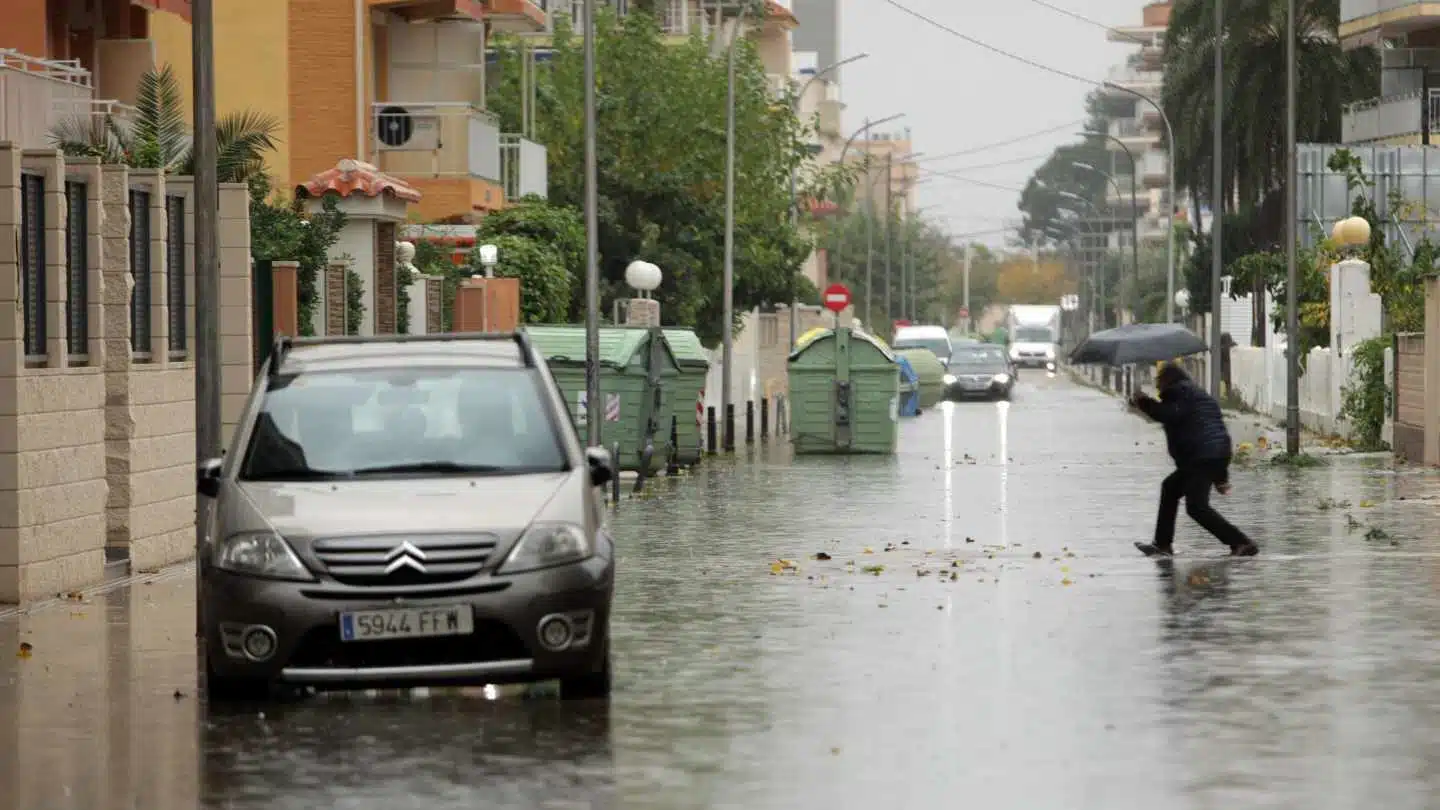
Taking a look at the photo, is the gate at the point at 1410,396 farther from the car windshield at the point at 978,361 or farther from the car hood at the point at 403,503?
the car windshield at the point at 978,361

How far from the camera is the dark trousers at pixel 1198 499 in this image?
2172 cm

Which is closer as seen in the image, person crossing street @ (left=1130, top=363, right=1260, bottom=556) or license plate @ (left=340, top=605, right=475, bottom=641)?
license plate @ (left=340, top=605, right=475, bottom=641)

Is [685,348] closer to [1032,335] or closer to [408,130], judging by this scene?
[408,130]

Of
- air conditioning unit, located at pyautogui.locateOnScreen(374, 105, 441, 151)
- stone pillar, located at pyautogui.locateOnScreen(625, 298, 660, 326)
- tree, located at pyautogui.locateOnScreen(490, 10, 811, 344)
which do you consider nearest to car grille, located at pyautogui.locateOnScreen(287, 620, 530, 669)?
air conditioning unit, located at pyautogui.locateOnScreen(374, 105, 441, 151)

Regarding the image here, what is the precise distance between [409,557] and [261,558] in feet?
2.16

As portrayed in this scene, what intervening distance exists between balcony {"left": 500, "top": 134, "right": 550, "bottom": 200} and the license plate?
37.1m

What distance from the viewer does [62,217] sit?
18906 millimetres

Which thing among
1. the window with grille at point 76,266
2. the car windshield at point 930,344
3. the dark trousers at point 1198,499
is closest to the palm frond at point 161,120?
the window with grille at point 76,266

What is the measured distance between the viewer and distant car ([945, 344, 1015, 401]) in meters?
80.4

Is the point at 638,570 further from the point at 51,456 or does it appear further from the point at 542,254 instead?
the point at 542,254

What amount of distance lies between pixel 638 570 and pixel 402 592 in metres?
8.71

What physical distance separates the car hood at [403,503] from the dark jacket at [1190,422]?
31.2 feet

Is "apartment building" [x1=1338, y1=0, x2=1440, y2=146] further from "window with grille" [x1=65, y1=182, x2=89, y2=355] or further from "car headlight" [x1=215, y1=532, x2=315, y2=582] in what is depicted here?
"car headlight" [x1=215, y1=532, x2=315, y2=582]

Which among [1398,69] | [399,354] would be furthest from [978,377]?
[399,354]
